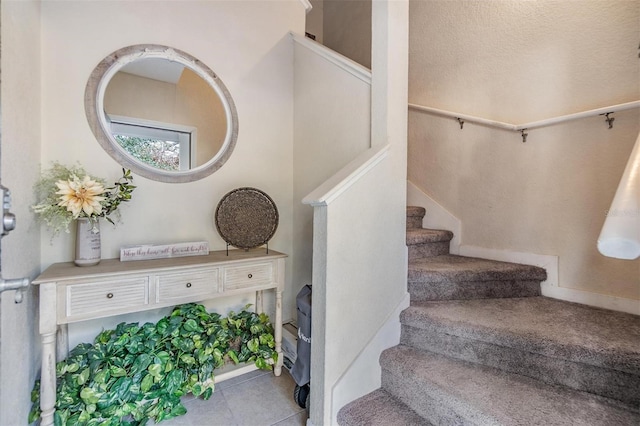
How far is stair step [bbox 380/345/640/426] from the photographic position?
0.98 meters

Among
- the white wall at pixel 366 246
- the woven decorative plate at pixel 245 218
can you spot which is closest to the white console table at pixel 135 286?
the woven decorative plate at pixel 245 218

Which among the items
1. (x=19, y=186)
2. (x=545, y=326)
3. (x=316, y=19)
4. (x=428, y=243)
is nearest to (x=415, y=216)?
(x=428, y=243)

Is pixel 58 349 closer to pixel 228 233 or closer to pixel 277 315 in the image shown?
pixel 228 233

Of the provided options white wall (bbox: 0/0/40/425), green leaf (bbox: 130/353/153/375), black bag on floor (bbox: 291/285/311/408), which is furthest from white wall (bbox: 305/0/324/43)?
green leaf (bbox: 130/353/153/375)

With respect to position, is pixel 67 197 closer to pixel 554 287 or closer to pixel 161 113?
pixel 161 113

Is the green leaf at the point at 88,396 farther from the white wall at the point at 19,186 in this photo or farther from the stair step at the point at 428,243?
the stair step at the point at 428,243

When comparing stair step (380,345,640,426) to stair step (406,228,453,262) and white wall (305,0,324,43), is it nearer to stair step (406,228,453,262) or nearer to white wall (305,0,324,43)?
stair step (406,228,453,262)

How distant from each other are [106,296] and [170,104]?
125 centimetres

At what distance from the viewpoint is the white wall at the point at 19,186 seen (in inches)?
41.0

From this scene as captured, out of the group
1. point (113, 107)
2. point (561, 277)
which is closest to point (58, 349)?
point (113, 107)

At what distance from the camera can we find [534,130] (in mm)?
1867

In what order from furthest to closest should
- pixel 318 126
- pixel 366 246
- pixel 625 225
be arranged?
pixel 318 126 < pixel 366 246 < pixel 625 225

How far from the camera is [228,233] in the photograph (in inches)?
73.5

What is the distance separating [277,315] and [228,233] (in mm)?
646
